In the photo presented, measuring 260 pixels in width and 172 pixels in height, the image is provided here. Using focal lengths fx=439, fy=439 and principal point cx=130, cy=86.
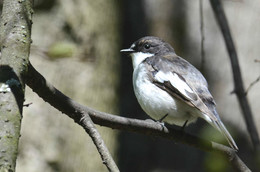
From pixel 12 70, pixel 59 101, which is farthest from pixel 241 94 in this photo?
pixel 12 70

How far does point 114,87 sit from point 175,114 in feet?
7.58

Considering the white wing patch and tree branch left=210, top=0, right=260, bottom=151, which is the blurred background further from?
the white wing patch

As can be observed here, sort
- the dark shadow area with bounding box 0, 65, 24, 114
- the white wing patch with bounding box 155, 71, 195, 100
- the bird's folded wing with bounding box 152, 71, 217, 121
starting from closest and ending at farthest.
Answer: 1. the dark shadow area with bounding box 0, 65, 24, 114
2. the bird's folded wing with bounding box 152, 71, 217, 121
3. the white wing patch with bounding box 155, 71, 195, 100

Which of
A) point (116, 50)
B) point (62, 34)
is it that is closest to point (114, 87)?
point (116, 50)

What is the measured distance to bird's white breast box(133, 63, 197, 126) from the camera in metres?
3.81

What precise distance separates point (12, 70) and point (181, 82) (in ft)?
6.70

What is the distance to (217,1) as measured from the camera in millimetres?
4426

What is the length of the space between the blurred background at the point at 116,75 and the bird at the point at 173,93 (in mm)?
1416

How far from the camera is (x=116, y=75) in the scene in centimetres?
607

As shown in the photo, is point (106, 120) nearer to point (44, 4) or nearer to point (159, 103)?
point (159, 103)

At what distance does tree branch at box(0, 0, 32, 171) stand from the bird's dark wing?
67.2 inches

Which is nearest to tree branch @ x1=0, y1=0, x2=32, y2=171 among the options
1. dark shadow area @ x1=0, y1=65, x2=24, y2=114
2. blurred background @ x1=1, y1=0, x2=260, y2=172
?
dark shadow area @ x1=0, y1=65, x2=24, y2=114

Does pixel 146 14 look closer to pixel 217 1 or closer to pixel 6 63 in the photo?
pixel 217 1

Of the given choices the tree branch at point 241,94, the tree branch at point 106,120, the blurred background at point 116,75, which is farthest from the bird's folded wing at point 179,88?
the blurred background at point 116,75
